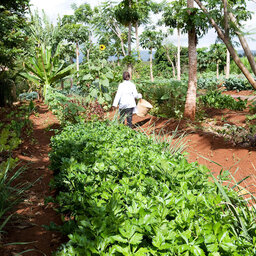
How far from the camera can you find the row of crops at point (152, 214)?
1.27 meters

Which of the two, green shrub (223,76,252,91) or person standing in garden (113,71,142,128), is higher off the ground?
person standing in garden (113,71,142,128)

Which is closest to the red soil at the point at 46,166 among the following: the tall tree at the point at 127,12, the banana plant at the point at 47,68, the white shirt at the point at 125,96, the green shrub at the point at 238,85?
the white shirt at the point at 125,96

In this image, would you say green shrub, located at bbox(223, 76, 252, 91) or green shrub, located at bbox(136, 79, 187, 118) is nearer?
green shrub, located at bbox(136, 79, 187, 118)

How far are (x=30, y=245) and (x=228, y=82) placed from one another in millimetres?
19772

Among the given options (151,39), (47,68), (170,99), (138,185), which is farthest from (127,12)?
(151,39)

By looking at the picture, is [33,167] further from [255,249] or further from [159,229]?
[255,249]

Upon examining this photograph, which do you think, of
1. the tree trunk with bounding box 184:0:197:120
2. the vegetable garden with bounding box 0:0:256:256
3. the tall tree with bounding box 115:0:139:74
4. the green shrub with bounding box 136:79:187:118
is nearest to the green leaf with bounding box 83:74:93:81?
the vegetable garden with bounding box 0:0:256:256

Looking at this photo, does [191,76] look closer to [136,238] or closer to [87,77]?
[87,77]

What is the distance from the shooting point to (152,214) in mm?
1409

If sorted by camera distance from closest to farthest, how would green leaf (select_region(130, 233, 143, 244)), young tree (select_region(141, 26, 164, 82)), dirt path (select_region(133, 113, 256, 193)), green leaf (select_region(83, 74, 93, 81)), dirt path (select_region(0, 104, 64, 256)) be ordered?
green leaf (select_region(130, 233, 143, 244)) → dirt path (select_region(0, 104, 64, 256)) → dirt path (select_region(133, 113, 256, 193)) → green leaf (select_region(83, 74, 93, 81)) → young tree (select_region(141, 26, 164, 82))

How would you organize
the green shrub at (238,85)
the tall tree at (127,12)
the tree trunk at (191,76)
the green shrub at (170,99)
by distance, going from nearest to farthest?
the tree trunk at (191,76), the green shrub at (170,99), the tall tree at (127,12), the green shrub at (238,85)

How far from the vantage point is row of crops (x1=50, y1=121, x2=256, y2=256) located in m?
1.27

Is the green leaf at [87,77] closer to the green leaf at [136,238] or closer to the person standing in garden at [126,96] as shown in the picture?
the person standing in garden at [126,96]

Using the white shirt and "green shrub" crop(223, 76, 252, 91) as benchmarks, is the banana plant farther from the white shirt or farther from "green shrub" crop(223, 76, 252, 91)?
"green shrub" crop(223, 76, 252, 91)
